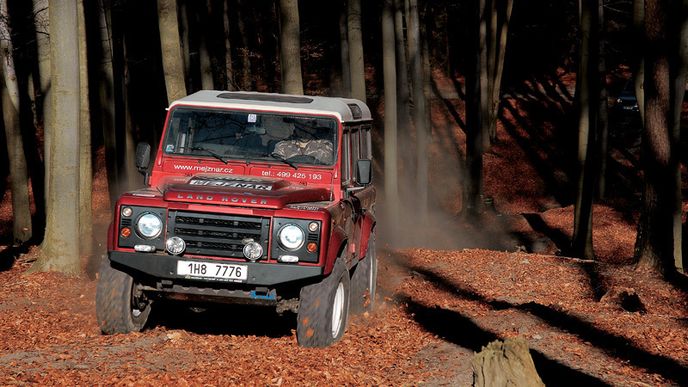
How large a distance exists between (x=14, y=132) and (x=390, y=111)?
876cm

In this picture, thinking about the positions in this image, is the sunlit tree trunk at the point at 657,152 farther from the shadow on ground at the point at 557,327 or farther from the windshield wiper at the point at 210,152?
the windshield wiper at the point at 210,152

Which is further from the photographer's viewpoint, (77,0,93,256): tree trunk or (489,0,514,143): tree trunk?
(489,0,514,143): tree trunk

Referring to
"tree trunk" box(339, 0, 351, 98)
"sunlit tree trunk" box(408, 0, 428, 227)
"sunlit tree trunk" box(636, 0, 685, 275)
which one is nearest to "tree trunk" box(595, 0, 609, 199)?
"sunlit tree trunk" box(408, 0, 428, 227)

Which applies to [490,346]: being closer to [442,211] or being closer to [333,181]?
[333,181]

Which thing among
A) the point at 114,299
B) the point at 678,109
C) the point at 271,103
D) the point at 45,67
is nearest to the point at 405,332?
the point at 271,103

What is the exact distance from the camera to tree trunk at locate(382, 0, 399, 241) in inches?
961

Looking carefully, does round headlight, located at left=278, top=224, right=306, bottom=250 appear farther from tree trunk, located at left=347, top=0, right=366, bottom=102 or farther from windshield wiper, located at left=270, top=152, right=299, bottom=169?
tree trunk, located at left=347, top=0, right=366, bottom=102

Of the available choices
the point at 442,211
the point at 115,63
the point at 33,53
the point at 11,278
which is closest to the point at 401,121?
the point at 442,211

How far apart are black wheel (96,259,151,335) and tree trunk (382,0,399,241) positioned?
51.0 feet

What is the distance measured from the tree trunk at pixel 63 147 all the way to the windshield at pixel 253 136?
4114mm

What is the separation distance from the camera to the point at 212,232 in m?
9.06

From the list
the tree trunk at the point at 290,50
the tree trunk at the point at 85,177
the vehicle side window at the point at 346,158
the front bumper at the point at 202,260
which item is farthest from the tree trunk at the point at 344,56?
the front bumper at the point at 202,260

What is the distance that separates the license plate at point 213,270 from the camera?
8.95 m

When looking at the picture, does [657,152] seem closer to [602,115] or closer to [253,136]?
[253,136]
